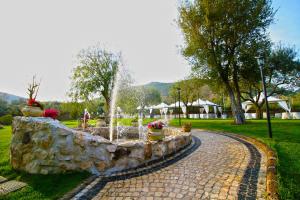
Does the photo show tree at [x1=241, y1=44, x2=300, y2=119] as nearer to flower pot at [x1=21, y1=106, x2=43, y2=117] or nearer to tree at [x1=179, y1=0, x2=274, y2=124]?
tree at [x1=179, y1=0, x2=274, y2=124]

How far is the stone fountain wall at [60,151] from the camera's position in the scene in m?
5.66

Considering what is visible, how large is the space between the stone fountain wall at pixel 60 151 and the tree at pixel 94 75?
58.7 ft

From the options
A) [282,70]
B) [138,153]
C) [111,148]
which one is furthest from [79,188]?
[282,70]

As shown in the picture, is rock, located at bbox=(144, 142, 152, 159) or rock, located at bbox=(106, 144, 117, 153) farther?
rock, located at bbox=(144, 142, 152, 159)

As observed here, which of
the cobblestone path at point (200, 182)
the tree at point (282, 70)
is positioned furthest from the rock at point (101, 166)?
the tree at point (282, 70)

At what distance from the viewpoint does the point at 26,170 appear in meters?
5.72

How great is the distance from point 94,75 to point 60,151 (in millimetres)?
19493

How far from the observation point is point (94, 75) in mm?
24156

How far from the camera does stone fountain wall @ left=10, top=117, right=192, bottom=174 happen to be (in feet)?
18.6

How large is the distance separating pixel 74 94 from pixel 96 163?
65.2 ft

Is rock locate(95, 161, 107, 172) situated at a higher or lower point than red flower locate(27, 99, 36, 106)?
lower

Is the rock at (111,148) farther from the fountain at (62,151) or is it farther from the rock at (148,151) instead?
the rock at (148,151)

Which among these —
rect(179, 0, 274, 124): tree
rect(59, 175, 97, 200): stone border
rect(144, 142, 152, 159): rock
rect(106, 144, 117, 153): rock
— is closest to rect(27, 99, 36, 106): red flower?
rect(106, 144, 117, 153): rock

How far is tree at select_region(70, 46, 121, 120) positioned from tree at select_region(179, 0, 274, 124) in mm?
10720
